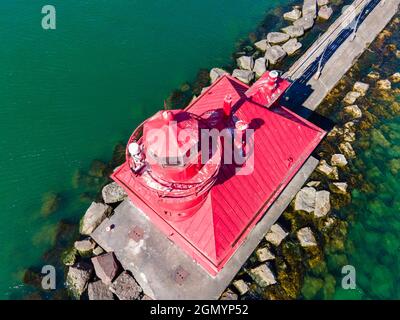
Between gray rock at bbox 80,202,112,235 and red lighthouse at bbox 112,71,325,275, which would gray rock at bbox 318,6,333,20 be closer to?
red lighthouse at bbox 112,71,325,275

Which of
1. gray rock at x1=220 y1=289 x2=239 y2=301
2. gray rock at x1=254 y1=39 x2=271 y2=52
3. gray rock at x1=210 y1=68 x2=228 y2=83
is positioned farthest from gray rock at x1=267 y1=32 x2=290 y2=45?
gray rock at x1=220 y1=289 x2=239 y2=301

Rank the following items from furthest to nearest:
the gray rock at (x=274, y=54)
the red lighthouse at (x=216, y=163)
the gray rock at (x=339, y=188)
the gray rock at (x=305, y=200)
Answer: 1. the gray rock at (x=274, y=54)
2. the gray rock at (x=339, y=188)
3. the gray rock at (x=305, y=200)
4. the red lighthouse at (x=216, y=163)

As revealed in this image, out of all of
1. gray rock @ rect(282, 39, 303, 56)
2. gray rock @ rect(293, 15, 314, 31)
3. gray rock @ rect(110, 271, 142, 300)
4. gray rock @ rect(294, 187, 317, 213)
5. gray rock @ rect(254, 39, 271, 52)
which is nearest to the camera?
gray rock @ rect(110, 271, 142, 300)

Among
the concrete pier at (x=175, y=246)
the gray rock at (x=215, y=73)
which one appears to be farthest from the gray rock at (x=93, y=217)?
the gray rock at (x=215, y=73)

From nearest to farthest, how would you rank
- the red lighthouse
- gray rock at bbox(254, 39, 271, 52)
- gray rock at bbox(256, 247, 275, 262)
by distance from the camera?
the red lighthouse, gray rock at bbox(256, 247, 275, 262), gray rock at bbox(254, 39, 271, 52)

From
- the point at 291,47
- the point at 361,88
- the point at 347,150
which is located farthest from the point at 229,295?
the point at 291,47

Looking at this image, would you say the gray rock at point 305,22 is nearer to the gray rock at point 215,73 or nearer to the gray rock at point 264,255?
the gray rock at point 215,73
